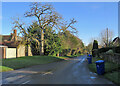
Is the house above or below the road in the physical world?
above

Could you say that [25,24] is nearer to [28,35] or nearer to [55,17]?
[28,35]

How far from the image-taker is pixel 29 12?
104ft

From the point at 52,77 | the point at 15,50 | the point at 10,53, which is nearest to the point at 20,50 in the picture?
the point at 15,50

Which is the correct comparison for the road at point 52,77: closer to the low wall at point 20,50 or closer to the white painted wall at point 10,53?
the white painted wall at point 10,53

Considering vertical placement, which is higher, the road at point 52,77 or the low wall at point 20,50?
the low wall at point 20,50

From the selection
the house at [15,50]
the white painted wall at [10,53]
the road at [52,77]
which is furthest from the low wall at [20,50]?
the road at [52,77]

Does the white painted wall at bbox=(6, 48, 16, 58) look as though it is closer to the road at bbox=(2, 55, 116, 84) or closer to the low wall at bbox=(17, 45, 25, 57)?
the low wall at bbox=(17, 45, 25, 57)

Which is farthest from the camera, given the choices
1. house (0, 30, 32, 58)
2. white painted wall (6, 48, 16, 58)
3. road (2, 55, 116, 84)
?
white painted wall (6, 48, 16, 58)

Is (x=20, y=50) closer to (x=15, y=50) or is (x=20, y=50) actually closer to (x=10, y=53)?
(x=15, y=50)

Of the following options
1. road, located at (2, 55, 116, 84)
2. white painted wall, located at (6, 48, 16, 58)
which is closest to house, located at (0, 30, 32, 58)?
white painted wall, located at (6, 48, 16, 58)

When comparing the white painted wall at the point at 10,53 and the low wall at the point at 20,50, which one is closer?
the white painted wall at the point at 10,53

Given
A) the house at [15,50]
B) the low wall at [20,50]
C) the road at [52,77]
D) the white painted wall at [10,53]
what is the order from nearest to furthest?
the road at [52,77] < the house at [15,50] < the white painted wall at [10,53] < the low wall at [20,50]

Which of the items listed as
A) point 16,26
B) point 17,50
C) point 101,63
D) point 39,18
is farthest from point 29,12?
point 101,63

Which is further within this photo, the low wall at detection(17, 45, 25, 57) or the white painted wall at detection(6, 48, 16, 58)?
the low wall at detection(17, 45, 25, 57)
